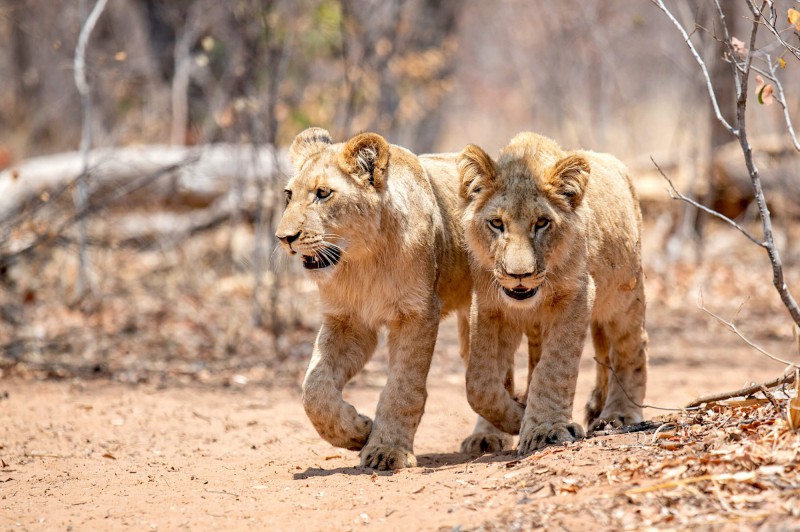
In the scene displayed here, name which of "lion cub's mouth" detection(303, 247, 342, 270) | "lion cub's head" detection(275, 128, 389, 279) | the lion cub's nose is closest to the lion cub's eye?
"lion cub's head" detection(275, 128, 389, 279)

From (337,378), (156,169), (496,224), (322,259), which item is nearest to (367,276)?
(322,259)

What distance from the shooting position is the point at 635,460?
166 inches

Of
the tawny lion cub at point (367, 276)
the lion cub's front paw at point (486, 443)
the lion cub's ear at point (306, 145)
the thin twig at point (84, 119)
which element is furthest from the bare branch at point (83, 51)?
the lion cub's front paw at point (486, 443)

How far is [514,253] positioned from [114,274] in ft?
25.9

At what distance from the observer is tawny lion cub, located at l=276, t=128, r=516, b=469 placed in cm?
509

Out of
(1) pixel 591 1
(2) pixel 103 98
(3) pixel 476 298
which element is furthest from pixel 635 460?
(2) pixel 103 98

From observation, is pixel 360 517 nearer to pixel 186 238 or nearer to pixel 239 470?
pixel 239 470

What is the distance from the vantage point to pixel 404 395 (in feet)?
17.1

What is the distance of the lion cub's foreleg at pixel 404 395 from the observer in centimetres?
517

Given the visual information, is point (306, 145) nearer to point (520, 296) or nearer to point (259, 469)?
point (520, 296)

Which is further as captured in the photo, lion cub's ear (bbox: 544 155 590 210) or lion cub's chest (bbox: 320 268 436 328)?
lion cub's chest (bbox: 320 268 436 328)

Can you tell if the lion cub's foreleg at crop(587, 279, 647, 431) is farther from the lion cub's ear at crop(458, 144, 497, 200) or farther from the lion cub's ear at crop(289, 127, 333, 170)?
the lion cub's ear at crop(289, 127, 333, 170)

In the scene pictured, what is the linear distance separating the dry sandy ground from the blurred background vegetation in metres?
1.14

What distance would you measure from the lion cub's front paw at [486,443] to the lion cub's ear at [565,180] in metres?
1.70
